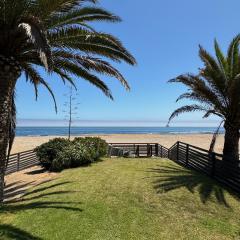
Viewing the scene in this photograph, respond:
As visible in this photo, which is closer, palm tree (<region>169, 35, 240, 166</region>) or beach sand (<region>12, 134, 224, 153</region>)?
palm tree (<region>169, 35, 240, 166</region>)

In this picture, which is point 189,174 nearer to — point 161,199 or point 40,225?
point 161,199

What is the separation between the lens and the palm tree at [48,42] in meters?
9.41

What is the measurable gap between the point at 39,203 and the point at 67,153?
338 inches

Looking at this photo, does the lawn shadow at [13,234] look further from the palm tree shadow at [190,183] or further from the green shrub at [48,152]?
the green shrub at [48,152]

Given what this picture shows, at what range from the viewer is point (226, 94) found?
637 inches

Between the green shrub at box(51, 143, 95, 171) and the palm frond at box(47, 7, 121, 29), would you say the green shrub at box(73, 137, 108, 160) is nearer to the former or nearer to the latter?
the green shrub at box(51, 143, 95, 171)

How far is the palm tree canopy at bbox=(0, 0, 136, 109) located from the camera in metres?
8.99

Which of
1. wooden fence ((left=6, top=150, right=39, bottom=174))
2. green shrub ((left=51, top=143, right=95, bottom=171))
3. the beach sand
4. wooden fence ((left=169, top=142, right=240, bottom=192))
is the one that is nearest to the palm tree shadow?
wooden fence ((left=169, top=142, right=240, bottom=192))

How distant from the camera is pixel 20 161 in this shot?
22.2m

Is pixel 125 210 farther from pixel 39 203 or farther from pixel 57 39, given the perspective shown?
pixel 57 39

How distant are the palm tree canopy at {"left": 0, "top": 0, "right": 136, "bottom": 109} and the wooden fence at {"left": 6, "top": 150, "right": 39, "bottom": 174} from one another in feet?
29.6

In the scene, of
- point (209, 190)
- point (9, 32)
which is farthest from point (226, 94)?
point (9, 32)

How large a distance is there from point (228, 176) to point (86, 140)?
1131 centimetres

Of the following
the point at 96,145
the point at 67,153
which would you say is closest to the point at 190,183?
the point at 67,153
